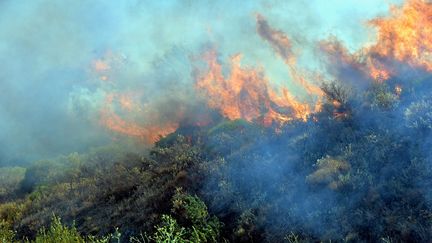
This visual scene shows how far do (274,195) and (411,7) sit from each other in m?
10.8

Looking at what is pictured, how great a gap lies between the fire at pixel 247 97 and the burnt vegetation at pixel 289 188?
156cm

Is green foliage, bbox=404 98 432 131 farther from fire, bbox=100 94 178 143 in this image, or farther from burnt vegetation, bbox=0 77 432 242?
fire, bbox=100 94 178 143

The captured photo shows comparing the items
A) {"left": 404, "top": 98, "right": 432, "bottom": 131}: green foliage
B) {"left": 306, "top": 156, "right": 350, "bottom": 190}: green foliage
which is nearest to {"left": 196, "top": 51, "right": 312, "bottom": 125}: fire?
{"left": 404, "top": 98, "right": 432, "bottom": 131}: green foliage

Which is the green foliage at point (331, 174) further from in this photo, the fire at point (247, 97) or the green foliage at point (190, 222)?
the fire at point (247, 97)

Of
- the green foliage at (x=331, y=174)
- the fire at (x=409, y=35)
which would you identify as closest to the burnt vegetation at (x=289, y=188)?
the green foliage at (x=331, y=174)

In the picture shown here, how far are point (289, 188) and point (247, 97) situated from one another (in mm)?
12541

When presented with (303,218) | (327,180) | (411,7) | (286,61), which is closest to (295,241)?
(303,218)

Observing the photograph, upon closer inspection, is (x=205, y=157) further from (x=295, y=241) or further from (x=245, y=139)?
(x=295, y=241)

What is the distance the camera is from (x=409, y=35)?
51.6ft

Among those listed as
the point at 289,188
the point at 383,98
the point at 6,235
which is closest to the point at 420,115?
the point at 383,98

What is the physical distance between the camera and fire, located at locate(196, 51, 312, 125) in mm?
17834

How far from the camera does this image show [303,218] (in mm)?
8750

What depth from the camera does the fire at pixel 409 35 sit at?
15.3m

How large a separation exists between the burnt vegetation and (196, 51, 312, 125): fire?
A: 5.11 ft
